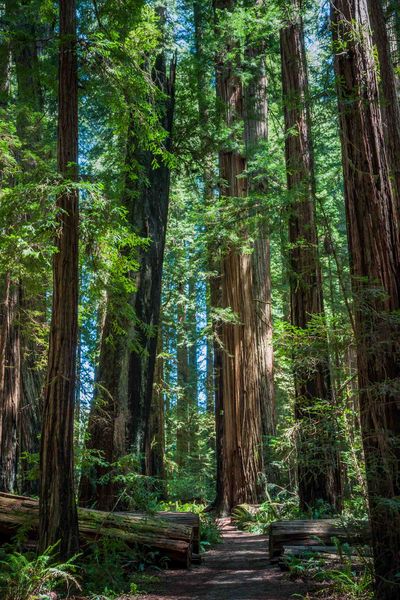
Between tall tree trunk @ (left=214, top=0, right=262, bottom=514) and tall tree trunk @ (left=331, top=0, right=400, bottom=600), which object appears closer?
tall tree trunk @ (left=331, top=0, right=400, bottom=600)

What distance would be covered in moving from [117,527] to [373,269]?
4.42 meters

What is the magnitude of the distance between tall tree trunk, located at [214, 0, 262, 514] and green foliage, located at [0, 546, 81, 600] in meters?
7.81

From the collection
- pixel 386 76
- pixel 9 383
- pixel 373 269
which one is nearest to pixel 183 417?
pixel 9 383

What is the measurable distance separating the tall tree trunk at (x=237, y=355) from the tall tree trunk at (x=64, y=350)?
6779mm

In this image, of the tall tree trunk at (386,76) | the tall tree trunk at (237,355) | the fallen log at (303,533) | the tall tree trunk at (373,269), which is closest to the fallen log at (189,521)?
the fallen log at (303,533)

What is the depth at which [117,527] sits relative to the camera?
289 inches

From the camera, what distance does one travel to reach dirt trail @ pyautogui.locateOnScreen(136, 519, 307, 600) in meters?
6.07

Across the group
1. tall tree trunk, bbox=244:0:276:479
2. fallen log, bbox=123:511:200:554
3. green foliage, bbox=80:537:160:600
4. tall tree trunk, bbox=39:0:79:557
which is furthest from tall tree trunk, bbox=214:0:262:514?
tall tree trunk, bbox=39:0:79:557

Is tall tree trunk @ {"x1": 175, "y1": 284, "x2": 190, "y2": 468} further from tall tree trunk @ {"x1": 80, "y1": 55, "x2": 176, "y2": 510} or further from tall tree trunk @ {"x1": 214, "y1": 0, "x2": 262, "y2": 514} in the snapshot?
tall tree trunk @ {"x1": 80, "y1": 55, "x2": 176, "y2": 510}

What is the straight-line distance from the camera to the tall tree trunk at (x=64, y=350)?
6125 millimetres

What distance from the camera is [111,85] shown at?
7086mm

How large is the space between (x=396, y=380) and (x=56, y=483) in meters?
3.54

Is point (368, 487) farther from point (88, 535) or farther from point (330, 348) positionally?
point (88, 535)

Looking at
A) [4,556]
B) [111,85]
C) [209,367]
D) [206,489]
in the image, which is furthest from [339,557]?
[209,367]
